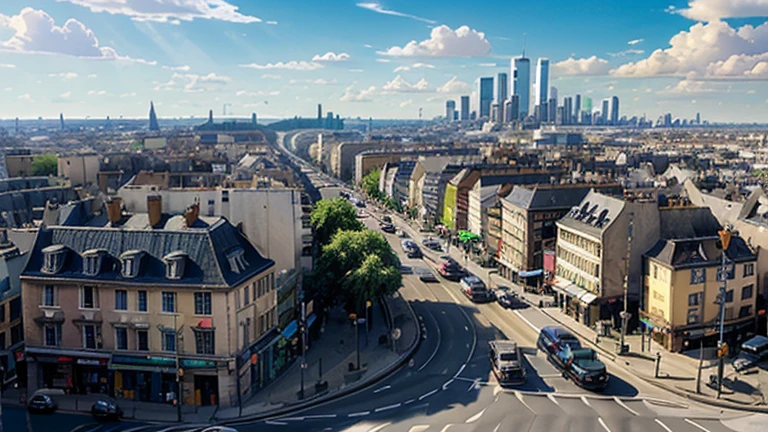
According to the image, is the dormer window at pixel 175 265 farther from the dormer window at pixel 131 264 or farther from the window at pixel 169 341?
the window at pixel 169 341

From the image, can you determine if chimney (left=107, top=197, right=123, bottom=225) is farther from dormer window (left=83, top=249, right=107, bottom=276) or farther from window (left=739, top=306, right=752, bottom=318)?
window (left=739, top=306, right=752, bottom=318)

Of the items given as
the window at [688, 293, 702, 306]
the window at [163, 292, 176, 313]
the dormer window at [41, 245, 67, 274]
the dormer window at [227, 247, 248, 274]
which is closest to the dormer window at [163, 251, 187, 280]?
the window at [163, 292, 176, 313]

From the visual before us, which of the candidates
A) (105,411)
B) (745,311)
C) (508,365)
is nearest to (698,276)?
(745,311)

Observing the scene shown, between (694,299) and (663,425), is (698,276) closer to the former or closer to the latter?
(694,299)

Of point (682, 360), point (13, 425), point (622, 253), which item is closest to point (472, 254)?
point (622, 253)

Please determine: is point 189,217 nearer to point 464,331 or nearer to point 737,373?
point 464,331

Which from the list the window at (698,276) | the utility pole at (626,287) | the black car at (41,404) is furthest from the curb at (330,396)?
the window at (698,276)

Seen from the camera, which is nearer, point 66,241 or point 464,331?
point 66,241
